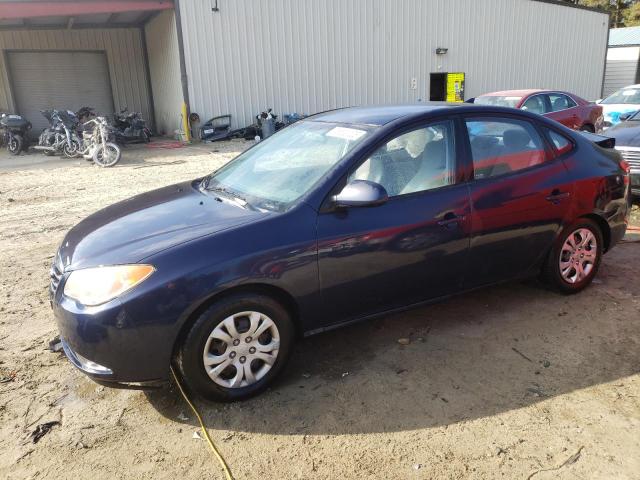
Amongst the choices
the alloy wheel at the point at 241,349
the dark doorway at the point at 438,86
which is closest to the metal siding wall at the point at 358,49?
the dark doorway at the point at 438,86

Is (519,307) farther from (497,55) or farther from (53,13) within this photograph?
(497,55)

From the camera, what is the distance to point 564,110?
11.3 metres

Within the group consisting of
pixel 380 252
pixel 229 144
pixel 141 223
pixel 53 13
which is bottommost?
pixel 229 144

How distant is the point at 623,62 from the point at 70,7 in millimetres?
31690

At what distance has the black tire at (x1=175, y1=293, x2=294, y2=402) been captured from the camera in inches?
108

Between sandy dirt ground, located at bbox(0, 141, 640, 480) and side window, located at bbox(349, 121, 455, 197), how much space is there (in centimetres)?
110

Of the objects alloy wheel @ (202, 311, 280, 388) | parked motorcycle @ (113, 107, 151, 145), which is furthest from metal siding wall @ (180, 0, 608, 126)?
alloy wheel @ (202, 311, 280, 388)

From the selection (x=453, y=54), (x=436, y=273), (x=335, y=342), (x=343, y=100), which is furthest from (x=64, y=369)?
(x=453, y=54)

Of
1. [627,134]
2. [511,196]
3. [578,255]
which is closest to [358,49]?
[627,134]

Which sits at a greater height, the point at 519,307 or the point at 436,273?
the point at 436,273

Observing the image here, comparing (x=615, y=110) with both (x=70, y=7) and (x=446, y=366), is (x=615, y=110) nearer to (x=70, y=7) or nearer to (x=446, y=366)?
(x=446, y=366)

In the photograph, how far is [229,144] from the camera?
611 inches

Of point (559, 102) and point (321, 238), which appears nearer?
point (321, 238)

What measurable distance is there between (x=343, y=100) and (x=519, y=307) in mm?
15492
